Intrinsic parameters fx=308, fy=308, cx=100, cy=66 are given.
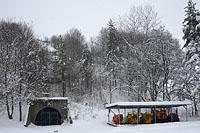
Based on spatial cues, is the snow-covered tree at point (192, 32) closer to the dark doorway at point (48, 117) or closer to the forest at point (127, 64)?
the forest at point (127, 64)

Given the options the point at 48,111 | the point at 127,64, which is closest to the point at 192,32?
the point at 127,64

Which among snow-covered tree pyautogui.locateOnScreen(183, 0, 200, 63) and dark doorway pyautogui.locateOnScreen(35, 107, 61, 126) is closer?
snow-covered tree pyautogui.locateOnScreen(183, 0, 200, 63)

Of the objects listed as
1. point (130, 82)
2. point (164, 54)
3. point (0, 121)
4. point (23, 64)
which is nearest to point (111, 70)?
point (130, 82)

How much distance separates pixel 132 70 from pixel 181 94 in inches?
289

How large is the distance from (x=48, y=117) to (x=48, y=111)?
76 centimetres

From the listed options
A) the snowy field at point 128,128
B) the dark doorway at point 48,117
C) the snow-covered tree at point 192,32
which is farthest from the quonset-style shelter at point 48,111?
the snow-covered tree at point 192,32

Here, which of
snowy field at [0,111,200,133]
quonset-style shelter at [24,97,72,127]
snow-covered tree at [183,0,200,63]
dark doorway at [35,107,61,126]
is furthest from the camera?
dark doorway at [35,107,61,126]

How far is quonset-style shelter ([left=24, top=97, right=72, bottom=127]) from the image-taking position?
38312 millimetres

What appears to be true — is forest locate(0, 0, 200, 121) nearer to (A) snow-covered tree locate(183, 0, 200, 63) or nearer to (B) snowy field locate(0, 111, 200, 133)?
(A) snow-covered tree locate(183, 0, 200, 63)

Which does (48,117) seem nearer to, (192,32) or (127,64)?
(127,64)

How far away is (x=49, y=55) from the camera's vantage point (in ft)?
175

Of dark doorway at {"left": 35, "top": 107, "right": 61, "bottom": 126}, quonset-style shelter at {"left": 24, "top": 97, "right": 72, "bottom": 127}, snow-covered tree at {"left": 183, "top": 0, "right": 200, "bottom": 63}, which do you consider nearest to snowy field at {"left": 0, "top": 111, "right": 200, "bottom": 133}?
quonset-style shelter at {"left": 24, "top": 97, "right": 72, "bottom": 127}

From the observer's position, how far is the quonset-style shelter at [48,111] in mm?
38312

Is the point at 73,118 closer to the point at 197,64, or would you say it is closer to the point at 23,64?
the point at 23,64
